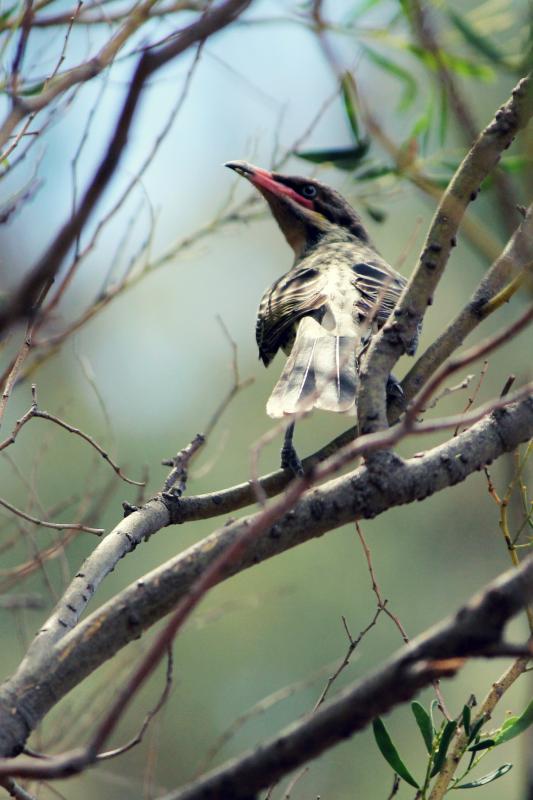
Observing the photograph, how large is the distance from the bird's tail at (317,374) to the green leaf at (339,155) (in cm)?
88

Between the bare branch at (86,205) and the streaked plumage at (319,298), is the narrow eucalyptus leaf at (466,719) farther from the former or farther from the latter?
the bare branch at (86,205)

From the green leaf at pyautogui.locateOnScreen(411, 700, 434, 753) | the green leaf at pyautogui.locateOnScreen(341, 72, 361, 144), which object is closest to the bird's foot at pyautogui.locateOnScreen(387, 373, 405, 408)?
the green leaf at pyautogui.locateOnScreen(411, 700, 434, 753)

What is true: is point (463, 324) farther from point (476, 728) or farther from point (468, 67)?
point (468, 67)

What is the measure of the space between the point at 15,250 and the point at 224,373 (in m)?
9.17

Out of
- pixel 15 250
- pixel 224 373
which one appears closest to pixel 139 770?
pixel 224 373

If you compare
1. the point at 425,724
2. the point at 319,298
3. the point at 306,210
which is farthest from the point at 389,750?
the point at 306,210

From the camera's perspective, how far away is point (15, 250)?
3.70 metres

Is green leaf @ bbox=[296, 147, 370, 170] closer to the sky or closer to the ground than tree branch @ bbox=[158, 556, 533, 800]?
closer to the sky

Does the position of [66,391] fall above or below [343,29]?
above

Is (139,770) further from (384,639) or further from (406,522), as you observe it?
(406,522)

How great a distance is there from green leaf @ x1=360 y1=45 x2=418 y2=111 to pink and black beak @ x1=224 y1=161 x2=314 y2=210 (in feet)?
2.80

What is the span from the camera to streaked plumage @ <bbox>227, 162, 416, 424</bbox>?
3.44m

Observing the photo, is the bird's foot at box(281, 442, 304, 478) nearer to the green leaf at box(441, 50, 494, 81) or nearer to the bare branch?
the bare branch

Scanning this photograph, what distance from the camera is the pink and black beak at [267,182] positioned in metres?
5.21
